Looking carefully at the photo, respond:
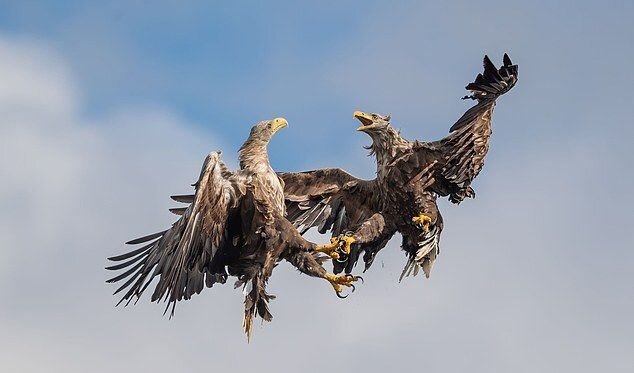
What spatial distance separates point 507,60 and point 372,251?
2.93m

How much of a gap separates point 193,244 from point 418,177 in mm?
3226

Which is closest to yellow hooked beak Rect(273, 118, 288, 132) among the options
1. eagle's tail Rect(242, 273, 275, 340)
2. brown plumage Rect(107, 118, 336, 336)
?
brown plumage Rect(107, 118, 336, 336)

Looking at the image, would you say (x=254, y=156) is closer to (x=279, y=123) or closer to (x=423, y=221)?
(x=279, y=123)

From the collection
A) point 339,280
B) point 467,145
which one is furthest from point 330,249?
point 467,145

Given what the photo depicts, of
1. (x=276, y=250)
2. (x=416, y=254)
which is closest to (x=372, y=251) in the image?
(x=416, y=254)

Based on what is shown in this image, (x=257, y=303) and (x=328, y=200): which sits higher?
(x=328, y=200)

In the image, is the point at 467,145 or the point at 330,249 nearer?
the point at 330,249

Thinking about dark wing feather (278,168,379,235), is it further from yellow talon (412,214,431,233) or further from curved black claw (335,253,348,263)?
yellow talon (412,214,431,233)

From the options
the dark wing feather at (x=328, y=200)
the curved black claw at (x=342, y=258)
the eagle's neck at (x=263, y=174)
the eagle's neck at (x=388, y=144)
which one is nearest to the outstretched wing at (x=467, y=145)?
the eagle's neck at (x=388, y=144)

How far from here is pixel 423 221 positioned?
74.1 feet

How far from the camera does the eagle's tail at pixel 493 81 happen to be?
2233 cm

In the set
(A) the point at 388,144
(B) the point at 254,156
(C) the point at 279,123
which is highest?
(C) the point at 279,123

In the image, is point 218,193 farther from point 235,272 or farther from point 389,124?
point 389,124

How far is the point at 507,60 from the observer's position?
22.3m
